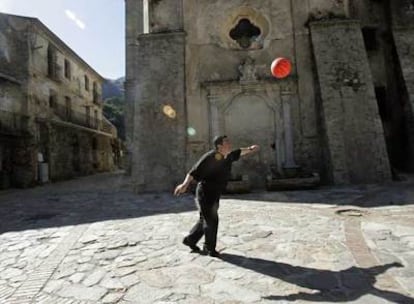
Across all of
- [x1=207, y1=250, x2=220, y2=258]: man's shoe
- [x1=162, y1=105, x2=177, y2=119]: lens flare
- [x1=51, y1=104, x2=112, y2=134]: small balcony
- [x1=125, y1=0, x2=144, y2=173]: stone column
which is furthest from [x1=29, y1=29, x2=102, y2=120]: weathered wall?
[x1=207, y1=250, x2=220, y2=258]: man's shoe

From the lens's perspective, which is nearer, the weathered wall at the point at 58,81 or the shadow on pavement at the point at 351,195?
the shadow on pavement at the point at 351,195

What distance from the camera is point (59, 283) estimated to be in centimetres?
396

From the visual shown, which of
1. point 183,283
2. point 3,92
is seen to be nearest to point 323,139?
point 183,283

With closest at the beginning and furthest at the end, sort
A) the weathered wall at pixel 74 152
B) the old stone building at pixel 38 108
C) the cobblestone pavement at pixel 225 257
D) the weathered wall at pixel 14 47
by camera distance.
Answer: the cobblestone pavement at pixel 225 257 < the old stone building at pixel 38 108 < the weathered wall at pixel 14 47 < the weathered wall at pixel 74 152

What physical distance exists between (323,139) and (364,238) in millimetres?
6843

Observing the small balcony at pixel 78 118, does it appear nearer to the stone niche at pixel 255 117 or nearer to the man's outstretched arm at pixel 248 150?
the stone niche at pixel 255 117

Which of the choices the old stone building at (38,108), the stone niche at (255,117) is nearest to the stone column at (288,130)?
the stone niche at (255,117)

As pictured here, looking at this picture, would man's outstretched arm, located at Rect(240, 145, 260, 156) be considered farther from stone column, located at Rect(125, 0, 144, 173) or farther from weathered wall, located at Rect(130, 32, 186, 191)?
stone column, located at Rect(125, 0, 144, 173)

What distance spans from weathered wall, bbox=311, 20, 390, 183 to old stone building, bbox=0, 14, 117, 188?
1498 centimetres

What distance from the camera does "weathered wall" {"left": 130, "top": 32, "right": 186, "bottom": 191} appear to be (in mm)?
11867

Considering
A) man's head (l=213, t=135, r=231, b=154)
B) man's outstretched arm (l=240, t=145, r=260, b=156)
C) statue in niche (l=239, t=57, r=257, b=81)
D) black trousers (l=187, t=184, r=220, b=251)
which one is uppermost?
statue in niche (l=239, t=57, r=257, b=81)

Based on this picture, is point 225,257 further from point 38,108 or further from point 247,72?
point 38,108

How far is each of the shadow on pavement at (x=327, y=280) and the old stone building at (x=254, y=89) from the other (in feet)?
23.3

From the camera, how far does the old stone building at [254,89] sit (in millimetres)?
11508
